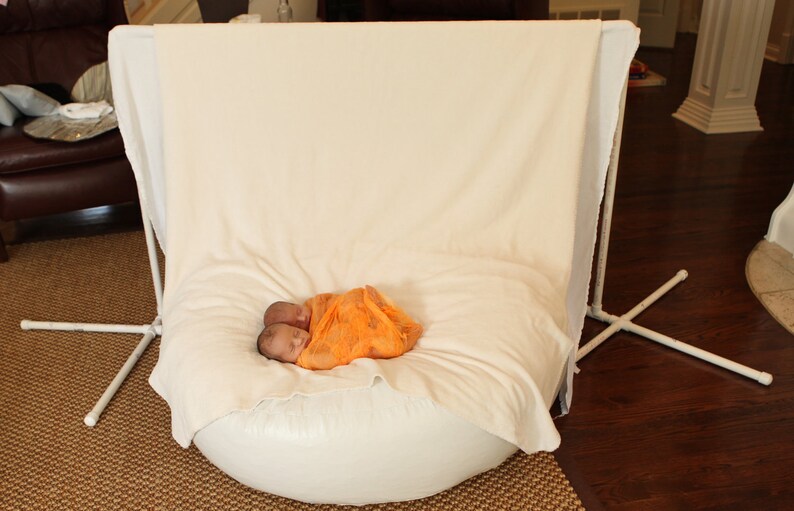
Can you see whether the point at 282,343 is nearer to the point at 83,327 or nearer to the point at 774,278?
the point at 83,327

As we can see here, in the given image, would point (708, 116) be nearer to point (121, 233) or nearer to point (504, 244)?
point (504, 244)

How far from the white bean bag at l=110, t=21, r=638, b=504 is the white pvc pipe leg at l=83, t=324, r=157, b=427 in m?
0.31

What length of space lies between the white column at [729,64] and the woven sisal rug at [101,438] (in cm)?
262

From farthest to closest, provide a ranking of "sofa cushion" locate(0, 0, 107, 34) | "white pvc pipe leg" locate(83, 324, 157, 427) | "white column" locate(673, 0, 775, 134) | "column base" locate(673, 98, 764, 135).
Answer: "column base" locate(673, 98, 764, 135) → "white column" locate(673, 0, 775, 134) → "sofa cushion" locate(0, 0, 107, 34) → "white pvc pipe leg" locate(83, 324, 157, 427)

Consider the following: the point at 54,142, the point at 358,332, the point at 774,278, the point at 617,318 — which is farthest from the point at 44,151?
the point at 774,278

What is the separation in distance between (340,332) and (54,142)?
4.88 feet

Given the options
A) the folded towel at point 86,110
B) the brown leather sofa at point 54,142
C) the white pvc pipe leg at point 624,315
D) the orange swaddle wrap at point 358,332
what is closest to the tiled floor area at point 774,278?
the white pvc pipe leg at point 624,315

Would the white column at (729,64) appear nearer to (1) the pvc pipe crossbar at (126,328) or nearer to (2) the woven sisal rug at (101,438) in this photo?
(2) the woven sisal rug at (101,438)

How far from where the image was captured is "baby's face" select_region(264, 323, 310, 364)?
1.47 meters

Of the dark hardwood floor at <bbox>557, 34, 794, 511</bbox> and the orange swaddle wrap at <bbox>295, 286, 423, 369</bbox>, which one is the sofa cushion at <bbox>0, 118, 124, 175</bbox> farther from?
the dark hardwood floor at <bbox>557, 34, 794, 511</bbox>

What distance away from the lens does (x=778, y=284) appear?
224 cm

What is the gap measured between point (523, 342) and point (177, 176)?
896mm

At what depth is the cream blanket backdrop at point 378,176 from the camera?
1.56m

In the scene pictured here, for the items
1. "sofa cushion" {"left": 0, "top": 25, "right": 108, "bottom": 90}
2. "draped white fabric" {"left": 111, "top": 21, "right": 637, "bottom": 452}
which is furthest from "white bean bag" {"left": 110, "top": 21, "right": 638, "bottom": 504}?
"sofa cushion" {"left": 0, "top": 25, "right": 108, "bottom": 90}
